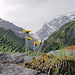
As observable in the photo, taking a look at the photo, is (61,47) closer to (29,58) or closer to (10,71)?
(29,58)

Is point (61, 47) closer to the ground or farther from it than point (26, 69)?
farther from it

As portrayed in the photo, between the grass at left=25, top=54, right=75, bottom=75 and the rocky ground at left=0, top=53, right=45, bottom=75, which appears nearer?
the rocky ground at left=0, top=53, right=45, bottom=75

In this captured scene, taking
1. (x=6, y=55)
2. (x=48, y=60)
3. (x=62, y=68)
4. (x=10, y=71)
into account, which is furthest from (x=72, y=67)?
(x=6, y=55)

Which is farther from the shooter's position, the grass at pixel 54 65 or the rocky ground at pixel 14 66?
the grass at pixel 54 65

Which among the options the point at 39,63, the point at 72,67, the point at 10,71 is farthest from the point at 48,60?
the point at 10,71

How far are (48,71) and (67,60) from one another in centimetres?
50

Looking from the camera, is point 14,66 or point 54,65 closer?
point 14,66

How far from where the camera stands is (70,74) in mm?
5203

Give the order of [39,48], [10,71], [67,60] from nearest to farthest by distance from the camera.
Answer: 1. [10,71]
2. [67,60]
3. [39,48]

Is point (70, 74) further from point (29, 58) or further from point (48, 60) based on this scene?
point (29, 58)

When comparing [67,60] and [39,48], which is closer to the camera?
[67,60]

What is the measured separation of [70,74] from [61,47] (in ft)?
3.33

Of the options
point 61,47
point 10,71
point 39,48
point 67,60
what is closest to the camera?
point 10,71

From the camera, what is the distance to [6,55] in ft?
21.0
